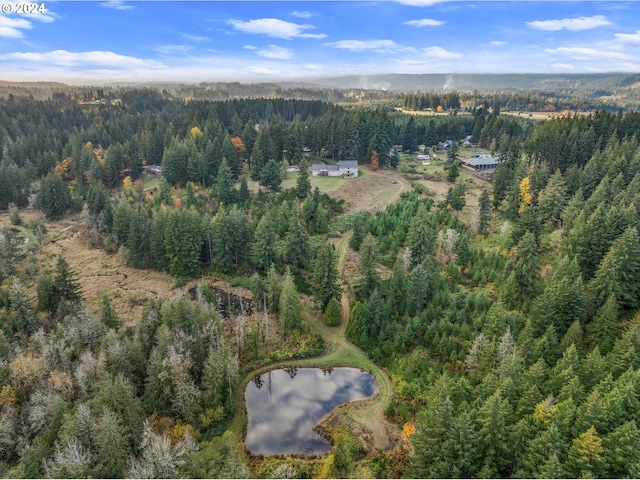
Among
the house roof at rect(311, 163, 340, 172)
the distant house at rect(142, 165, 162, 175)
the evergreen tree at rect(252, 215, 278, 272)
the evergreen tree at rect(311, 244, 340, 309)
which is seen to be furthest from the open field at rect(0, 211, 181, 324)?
the house roof at rect(311, 163, 340, 172)

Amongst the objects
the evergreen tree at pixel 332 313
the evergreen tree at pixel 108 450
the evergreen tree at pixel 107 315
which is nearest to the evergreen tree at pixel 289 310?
the evergreen tree at pixel 332 313

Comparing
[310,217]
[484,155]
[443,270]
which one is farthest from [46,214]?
[484,155]

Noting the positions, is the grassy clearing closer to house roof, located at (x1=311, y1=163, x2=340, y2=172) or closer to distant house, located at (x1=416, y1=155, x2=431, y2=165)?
house roof, located at (x1=311, y1=163, x2=340, y2=172)

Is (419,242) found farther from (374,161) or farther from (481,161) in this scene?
(481,161)

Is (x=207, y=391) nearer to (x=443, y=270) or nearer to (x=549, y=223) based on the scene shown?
(x=443, y=270)

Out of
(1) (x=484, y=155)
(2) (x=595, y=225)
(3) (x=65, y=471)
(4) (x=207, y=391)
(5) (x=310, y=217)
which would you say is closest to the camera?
(3) (x=65, y=471)

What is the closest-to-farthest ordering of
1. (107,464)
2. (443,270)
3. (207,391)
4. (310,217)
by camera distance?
(107,464) < (207,391) < (443,270) < (310,217)

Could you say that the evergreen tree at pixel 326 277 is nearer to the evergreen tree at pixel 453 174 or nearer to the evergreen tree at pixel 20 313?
the evergreen tree at pixel 20 313
